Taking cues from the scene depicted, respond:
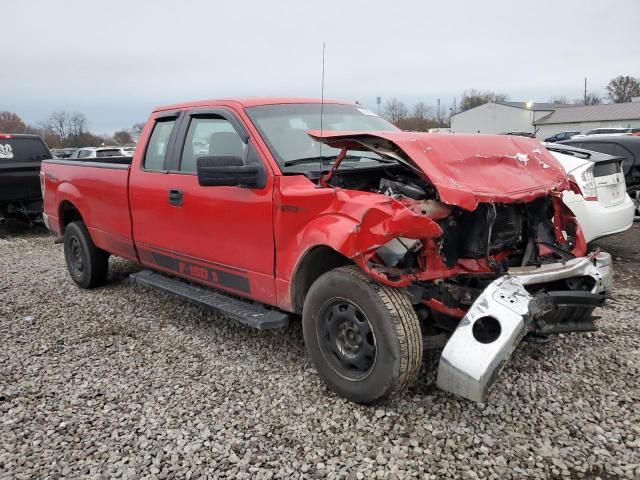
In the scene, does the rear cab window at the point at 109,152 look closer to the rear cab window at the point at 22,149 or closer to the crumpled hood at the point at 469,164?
the rear cab window at the point at 22,149

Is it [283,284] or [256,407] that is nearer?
[256,407]

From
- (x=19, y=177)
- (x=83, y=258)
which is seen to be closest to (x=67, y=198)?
(x=83, y=258)

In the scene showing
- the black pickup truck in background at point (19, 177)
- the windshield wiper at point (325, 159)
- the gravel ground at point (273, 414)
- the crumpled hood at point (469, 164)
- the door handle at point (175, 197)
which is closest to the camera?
the gravel ground at point (273, 414)

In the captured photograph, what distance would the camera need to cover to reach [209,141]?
14.1 ft

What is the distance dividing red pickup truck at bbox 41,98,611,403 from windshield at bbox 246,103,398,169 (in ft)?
0.04

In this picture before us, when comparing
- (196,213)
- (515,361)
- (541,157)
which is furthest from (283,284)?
(541,157)

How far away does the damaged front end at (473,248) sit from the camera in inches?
112

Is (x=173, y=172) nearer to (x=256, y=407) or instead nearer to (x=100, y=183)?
(x=100, y=183)

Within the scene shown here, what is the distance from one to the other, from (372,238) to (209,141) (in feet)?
6.59

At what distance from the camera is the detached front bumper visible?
108 inches

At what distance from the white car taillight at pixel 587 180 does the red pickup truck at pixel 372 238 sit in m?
2.20

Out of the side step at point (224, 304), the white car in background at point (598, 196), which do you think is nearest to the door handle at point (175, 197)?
the side step at point (224, 304)

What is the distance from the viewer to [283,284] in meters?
Result: 3.62

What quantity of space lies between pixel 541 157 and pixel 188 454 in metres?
3.03
